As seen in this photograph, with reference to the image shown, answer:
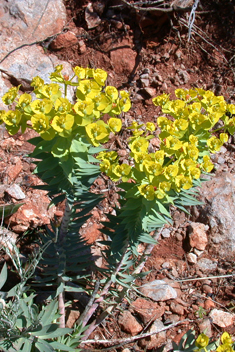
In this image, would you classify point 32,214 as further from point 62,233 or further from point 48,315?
point 48,315

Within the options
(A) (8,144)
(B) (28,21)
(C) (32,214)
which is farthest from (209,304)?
(B) (28,21)

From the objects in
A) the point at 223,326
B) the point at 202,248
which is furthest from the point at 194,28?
the point at 223,326

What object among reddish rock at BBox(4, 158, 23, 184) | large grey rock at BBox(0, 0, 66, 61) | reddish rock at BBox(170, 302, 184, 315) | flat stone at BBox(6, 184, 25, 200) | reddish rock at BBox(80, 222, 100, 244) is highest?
large grey rock at BBox(0, 0, 66, 61)

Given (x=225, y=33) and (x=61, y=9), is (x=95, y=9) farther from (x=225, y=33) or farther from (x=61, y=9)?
(x=225, y=33)

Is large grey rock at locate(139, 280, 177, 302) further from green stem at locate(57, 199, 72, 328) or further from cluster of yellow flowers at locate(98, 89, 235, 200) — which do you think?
cluster of yellow flowers at locate(98, 89, 235, 200)

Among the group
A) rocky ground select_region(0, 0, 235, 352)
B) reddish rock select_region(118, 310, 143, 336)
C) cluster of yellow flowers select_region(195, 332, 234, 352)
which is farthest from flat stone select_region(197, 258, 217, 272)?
cluster of yellow flowers select_region(195, 332, 234, 352)

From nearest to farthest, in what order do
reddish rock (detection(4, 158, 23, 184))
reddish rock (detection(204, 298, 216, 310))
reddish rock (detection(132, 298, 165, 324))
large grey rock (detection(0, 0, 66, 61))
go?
reddish rock (detection(132, 298, 165, 324)) → reddish rock (detection(204, 298, 216, 310)) → reddish rock (detection(4, 158, 23, 184)) → large grey rock (detection(0, 0, 66, 61))
